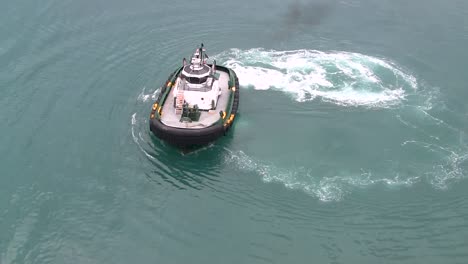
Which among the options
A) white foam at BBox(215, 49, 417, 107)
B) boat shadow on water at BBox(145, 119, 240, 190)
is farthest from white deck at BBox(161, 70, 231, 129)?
white foam at BBox(215, 49, 417, 107)

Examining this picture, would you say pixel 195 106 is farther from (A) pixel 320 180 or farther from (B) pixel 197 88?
(A) pixel 320 180

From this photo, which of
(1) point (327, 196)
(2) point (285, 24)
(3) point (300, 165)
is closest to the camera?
(1) point (327, 196)

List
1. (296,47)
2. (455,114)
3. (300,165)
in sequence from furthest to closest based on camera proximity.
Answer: (296,47) < (455,114) < (300,165)

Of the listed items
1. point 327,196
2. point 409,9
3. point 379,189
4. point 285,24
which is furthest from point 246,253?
point 409,9

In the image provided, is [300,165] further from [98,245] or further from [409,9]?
[409,9]

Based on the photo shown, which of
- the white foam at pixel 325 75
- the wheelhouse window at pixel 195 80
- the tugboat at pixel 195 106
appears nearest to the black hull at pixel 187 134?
the tugboat at pixel 195 106

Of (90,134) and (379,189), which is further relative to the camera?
(90,134)

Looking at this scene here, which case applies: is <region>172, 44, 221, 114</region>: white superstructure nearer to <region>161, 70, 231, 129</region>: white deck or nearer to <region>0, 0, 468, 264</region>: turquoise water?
<region>161, 70, 231, 129</region>: white deck

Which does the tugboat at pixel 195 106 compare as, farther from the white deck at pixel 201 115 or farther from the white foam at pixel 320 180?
the white foam at pixel 320 180
